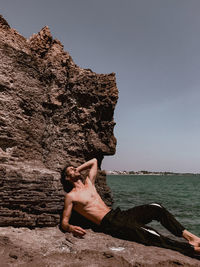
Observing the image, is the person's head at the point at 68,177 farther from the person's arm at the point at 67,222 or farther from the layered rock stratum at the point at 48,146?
the person's arm at the point at 67,222

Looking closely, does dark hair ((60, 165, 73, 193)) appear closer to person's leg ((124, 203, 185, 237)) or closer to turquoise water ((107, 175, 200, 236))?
person's leg ((124, 203, 185, 237))

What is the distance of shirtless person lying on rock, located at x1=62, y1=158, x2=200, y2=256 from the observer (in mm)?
3402

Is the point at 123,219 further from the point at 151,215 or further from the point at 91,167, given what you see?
the point at 91,167

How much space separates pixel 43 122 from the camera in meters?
4.77

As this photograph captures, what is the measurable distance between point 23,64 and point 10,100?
2.99 ft

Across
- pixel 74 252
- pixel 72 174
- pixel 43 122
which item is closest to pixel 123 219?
pixel 74 252

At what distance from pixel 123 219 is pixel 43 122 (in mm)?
2727

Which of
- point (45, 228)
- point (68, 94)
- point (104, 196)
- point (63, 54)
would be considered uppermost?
point (63, 54)

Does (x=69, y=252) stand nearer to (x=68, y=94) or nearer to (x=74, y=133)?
(x=74, y=133)

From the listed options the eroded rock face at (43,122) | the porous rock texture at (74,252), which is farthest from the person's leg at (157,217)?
the eroded rock face at (43,122)

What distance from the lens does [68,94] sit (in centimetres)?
508

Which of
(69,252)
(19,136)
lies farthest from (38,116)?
(69,252)

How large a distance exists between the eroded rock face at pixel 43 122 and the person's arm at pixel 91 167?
26 centimetres

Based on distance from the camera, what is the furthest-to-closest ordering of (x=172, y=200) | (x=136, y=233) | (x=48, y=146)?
1. (x=172, y=200)
2. (x=48, y=146)
3. (x=136, y=233)
